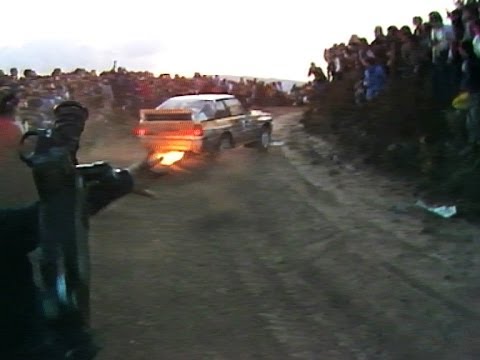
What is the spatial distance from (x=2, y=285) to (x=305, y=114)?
19982mm

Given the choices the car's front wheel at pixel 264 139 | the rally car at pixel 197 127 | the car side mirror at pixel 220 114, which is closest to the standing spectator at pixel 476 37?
the rally car at pixel 197 127

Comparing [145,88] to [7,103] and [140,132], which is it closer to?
[140,132]

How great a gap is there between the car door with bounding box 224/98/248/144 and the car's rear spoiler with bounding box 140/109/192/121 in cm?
146

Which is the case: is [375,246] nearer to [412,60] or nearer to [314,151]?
[412,60]

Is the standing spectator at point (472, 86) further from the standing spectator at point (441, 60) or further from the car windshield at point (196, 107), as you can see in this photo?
the car windshield at point (196, 107)

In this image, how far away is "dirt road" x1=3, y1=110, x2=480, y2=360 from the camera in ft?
20.7

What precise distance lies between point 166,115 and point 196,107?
0.68 meters

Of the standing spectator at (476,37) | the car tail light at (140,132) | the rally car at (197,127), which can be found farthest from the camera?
the car tail light at (140,132)

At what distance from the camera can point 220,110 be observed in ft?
64.0

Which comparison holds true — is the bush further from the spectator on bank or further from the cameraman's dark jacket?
the cameraman's dark jacket

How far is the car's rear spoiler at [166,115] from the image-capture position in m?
18.6

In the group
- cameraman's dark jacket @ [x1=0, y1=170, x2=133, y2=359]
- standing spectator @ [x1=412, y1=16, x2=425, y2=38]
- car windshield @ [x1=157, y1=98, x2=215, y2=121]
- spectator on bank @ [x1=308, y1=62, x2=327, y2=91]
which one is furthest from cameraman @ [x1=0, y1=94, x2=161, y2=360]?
spectator on bank @ [x1=308, y1=62, x2=327, y2=91]

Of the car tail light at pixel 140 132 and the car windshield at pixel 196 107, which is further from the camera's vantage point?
the car tail light at pixel 140 132

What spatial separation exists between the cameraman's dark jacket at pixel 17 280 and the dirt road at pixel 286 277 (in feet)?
8.80
